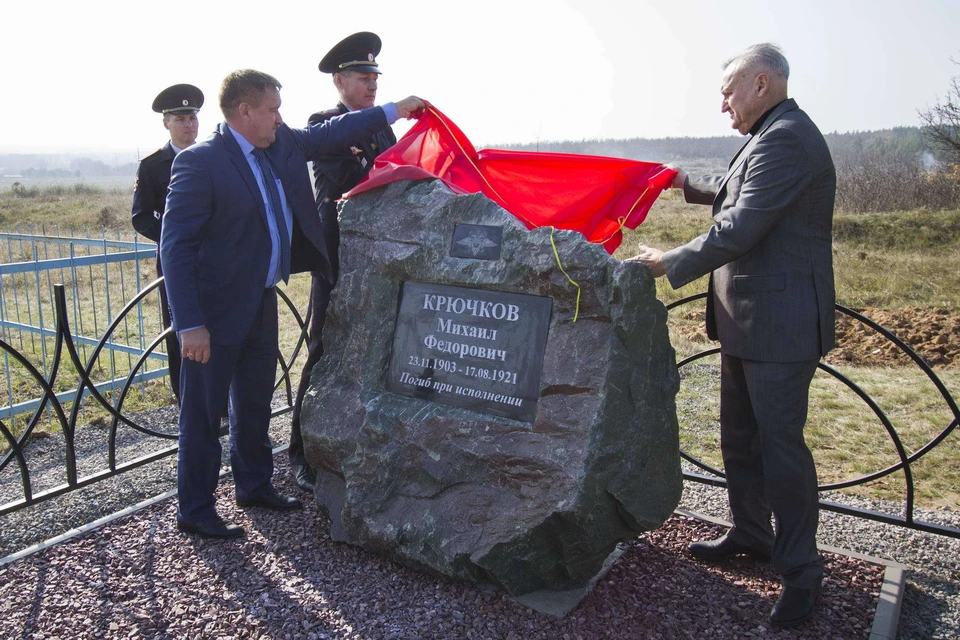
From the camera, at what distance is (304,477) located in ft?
13.7

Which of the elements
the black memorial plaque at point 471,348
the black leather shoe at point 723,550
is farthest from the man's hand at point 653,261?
the black leather shoe at point 723,550

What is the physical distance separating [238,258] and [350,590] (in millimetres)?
1562

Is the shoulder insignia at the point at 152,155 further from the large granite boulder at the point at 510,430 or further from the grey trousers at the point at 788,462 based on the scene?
the grey trousers at the point at 788,462

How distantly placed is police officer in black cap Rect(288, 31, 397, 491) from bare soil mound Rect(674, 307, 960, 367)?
5963 mm

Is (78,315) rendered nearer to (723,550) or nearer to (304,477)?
(304,477)

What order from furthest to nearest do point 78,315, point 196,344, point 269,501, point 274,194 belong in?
1. point 78,315
2. point 269,501
3. point 274,194
4. point 196,344

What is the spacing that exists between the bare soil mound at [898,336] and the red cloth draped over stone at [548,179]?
551 centimetres

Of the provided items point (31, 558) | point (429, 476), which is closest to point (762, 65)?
point (429, 476)

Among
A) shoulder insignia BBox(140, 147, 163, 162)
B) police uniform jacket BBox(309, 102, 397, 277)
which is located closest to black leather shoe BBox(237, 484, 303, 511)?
police uniform jacket BBox(309, 102, 397, 277)

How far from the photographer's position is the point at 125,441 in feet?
18.3

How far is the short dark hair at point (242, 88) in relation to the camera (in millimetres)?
3312

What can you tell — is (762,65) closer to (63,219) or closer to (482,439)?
(482,439)

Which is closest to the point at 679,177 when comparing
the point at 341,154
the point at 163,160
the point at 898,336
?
the point at 341,154

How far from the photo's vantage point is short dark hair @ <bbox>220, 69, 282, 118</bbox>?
331 cm
